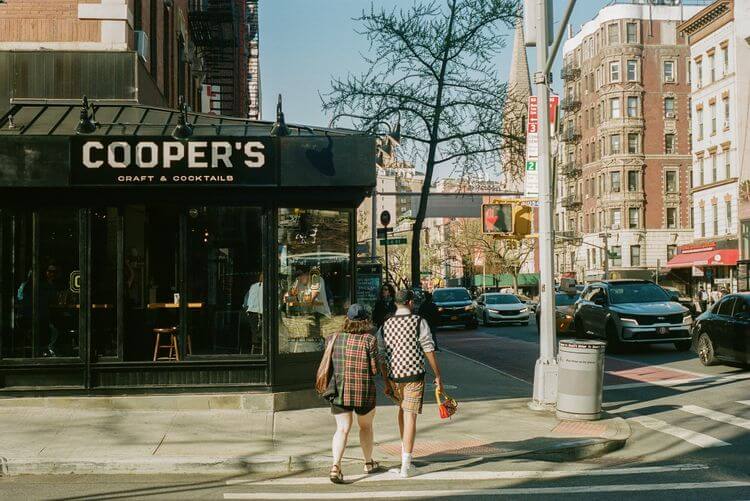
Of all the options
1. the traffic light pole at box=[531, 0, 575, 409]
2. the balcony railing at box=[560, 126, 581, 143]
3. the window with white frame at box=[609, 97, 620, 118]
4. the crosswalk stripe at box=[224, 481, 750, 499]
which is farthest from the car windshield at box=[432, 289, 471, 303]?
the balcony railing at box=[560, 126, 581, 143]

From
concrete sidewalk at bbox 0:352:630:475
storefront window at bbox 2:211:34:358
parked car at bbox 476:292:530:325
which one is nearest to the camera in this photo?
concrete sidewalk at bbox 0:352:630:475

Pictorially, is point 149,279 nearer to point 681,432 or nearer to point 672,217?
point 681,432

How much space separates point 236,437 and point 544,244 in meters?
5.26

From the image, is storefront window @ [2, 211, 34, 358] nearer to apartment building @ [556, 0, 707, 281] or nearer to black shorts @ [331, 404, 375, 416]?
black shorts @ [331, 404, 375, 416]

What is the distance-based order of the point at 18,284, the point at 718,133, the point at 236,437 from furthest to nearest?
the point at 718,133 → the point at 18,284 → the point at 236,437

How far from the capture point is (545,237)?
1278cm

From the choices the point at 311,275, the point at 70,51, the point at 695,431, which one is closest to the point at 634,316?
the point at 695,431

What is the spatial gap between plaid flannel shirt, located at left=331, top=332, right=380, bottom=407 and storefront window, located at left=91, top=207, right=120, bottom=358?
5.13 meters

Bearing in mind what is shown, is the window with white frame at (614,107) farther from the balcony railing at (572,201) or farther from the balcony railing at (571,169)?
the balcony railing at (572,201)

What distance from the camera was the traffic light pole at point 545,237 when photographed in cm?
1269

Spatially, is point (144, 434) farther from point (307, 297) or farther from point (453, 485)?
point (453, 485)

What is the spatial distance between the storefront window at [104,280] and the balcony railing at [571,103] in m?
76.2

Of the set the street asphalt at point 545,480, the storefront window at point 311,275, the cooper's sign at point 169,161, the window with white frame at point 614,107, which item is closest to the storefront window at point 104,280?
the cooper's sign at point 169,161

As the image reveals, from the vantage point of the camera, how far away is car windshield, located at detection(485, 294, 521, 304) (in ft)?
124
